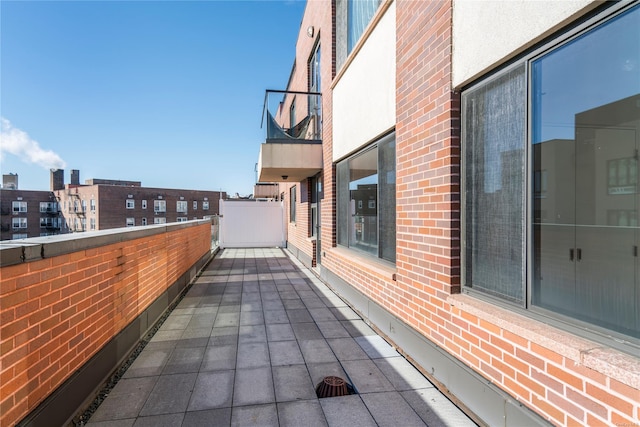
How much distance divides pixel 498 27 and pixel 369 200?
3.08 meters

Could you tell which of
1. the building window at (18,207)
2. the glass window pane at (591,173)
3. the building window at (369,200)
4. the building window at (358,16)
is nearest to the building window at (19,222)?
the building window at (18,207)

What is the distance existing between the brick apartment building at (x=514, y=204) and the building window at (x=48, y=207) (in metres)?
74.6

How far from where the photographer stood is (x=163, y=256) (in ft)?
17.8

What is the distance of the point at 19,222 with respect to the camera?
2324 inches

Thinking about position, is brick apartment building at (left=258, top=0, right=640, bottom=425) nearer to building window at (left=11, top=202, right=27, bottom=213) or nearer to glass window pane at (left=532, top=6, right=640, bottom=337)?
glass window pane at (left=532, top=6, right=640, bottom=337)

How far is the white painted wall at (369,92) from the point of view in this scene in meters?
4.32

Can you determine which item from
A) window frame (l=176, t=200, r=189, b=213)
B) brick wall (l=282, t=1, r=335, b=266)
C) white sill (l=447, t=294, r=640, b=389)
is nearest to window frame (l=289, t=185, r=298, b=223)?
brick wall (l=282, t=1, r=335, b=266)

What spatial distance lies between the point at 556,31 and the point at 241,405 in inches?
138

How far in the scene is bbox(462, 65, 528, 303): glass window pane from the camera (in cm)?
243

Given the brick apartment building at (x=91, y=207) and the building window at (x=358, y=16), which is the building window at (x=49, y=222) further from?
the building window at (x=358, y=16)

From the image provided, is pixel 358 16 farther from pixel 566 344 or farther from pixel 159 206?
pixel 159 206

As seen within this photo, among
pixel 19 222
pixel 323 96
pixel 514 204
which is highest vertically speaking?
pixel 323 96

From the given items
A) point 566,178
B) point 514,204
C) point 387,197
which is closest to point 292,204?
point 387,197

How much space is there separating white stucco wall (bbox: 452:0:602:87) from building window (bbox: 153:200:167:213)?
60631 millimetres
